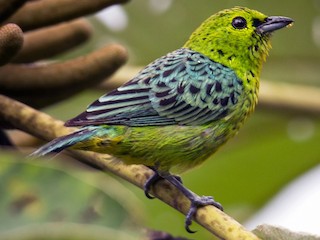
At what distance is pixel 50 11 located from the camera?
1709 mm

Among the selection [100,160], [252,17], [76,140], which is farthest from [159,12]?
[100,160]

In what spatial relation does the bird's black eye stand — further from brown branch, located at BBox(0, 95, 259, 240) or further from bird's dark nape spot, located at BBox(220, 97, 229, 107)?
brown branch, located at BBox(0, 95, 259, 240)

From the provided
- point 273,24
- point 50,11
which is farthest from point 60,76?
point 273,24

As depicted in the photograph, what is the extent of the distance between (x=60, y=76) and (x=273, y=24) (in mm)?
1099

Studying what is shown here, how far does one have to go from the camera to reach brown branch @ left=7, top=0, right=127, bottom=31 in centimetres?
170

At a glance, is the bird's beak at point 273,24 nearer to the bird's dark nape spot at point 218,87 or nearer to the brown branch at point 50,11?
the bird's dark nape spot at point 218,87

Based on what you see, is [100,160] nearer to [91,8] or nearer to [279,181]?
[91,8]

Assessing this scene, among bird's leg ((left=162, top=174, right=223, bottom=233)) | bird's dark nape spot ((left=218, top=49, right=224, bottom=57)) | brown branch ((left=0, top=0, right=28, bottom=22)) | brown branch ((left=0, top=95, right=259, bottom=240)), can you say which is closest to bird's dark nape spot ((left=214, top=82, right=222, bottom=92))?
bird's dark nape spot ((left=218, top=49, right=224, bottom=57))

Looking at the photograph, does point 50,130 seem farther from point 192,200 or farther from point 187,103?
point 187,103

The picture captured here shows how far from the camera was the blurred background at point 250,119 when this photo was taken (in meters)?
2.49

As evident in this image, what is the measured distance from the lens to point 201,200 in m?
1.67

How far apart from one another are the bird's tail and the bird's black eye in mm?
952

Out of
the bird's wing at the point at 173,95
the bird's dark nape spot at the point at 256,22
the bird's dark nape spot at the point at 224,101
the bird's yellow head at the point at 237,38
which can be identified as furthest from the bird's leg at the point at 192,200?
the bird's dark nape spot at the point at 256,22

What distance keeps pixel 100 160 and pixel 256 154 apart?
117cm
